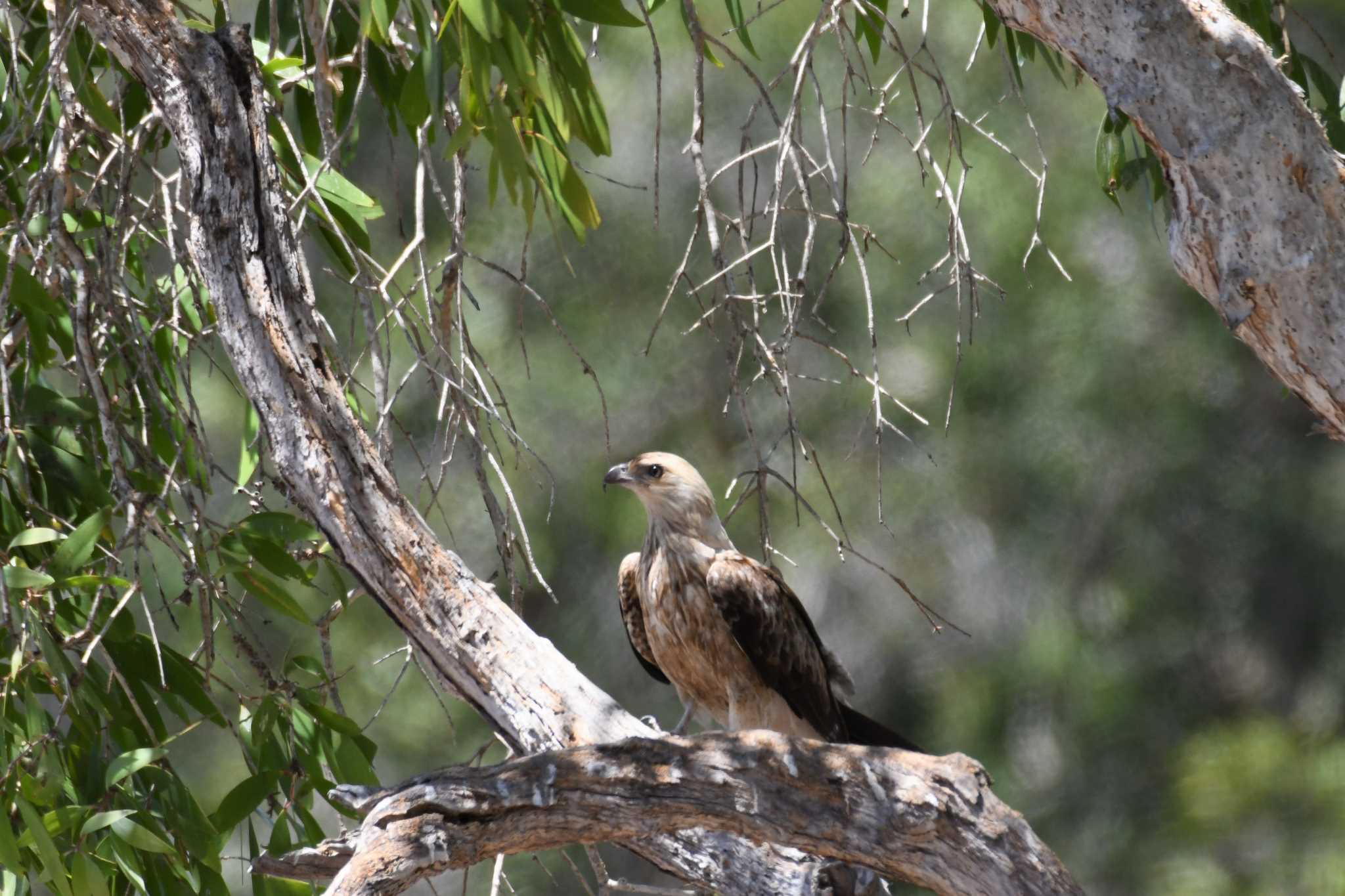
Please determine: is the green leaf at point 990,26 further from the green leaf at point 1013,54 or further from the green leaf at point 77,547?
the green leaf at point 77,547

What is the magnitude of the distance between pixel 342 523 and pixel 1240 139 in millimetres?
1288

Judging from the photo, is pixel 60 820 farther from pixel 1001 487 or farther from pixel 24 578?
pixel 1001 487

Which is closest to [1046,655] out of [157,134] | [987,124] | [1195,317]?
[1195,317]

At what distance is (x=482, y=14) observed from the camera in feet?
5.83

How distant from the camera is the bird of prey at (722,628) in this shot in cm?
287

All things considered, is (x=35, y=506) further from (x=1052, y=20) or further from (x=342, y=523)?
(x=1052, y=20)

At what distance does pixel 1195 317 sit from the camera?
5508 millimetres

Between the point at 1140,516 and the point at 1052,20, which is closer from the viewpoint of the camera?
the point at 1052,20

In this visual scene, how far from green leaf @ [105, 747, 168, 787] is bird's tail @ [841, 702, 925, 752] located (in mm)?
1273

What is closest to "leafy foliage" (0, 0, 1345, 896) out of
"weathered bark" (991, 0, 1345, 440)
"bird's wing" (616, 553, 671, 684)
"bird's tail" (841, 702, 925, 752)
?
"weathered bark" (991, 0, 1345, 440)

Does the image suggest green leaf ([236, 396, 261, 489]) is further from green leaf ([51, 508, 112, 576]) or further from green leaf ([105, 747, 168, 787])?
green leaf ([105, 747, 168, 787])

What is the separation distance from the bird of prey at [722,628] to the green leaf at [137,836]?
1170 mm

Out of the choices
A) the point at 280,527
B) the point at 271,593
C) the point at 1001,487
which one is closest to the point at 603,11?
the point at 280,527

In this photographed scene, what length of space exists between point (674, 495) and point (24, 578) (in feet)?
4.56
